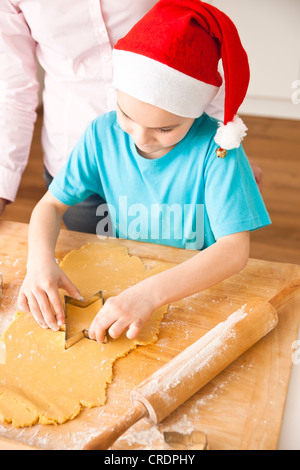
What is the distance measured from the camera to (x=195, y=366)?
67 centimetres

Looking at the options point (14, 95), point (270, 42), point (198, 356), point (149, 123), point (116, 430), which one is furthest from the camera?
point (270, 42)

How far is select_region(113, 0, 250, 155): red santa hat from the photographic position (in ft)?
2.42

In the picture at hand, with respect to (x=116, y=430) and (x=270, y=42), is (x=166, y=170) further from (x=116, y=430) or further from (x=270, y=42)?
(x=270, y=42)

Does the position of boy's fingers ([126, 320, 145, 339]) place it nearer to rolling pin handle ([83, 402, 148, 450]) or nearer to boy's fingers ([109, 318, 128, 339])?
boy's fingers ([109, 318, 128, 339])

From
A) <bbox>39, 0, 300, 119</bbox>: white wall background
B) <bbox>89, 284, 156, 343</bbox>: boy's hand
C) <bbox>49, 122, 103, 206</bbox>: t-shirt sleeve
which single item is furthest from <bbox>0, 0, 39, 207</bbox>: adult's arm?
<bbox>39, 0, 300, 119</bbox>: white wall background

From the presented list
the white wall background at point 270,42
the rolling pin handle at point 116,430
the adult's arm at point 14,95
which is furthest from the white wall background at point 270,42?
the rolling pin handle at point 116,430

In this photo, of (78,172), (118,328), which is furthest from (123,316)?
(78,172)

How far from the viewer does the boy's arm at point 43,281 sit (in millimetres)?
796

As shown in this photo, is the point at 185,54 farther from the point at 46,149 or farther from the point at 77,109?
the point at 46,149

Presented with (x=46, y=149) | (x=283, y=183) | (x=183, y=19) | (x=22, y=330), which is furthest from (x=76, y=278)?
(x=283, y=183)

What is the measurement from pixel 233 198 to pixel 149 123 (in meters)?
0.22

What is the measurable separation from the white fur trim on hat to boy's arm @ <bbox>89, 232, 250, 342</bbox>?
26cm

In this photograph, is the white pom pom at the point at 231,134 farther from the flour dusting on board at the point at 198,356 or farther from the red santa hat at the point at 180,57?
the flour dusting on board at the point at 198,356

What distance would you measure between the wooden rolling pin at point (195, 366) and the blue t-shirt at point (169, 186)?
189 mm
